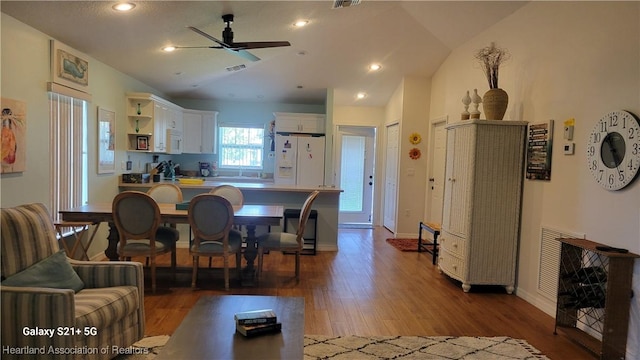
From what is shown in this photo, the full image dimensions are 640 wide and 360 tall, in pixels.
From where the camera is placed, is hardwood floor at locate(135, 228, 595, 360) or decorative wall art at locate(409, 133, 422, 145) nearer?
hardwood floor at locate(135, 228, 595, 360)

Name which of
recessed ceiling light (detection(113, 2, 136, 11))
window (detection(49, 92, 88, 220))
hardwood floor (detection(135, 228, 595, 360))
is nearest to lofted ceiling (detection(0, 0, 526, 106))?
recessed ceiling light (detection(113, 2, 136, 11))

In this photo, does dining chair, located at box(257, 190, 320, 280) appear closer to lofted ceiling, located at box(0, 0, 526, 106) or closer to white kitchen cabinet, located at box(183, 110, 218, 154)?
lofted ceiling, located at box(0, 0, 526, 106)

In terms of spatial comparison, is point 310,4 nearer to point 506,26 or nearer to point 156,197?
point 506,26

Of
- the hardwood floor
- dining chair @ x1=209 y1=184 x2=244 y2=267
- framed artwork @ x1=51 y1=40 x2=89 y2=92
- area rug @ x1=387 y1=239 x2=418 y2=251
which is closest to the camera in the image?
the hardwood floor

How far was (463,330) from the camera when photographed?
2.99m

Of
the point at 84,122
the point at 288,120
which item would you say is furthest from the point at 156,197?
the point at 288,120

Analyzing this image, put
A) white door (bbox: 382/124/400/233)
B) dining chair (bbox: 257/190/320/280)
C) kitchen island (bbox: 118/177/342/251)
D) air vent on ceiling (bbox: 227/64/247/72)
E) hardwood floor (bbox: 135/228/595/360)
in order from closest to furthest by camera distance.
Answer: hardwood floor (bbox: 135/228/595/360) < dining chair (bbox: 257/190/320/280) < kitchen island (bbox: 118/177/342/251) < air vent on ceiling (bbox: 227/64/247/72) < white door (bbox: 382/124/400/233)

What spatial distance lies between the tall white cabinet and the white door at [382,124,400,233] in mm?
2875

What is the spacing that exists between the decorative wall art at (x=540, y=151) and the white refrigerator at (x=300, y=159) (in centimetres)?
358

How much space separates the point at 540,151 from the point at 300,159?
398 centimetres

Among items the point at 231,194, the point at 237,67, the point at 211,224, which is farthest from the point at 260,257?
the point at 237,67

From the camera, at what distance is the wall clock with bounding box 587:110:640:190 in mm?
2551

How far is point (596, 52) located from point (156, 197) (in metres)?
4.51

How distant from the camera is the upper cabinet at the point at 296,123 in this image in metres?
7.02
